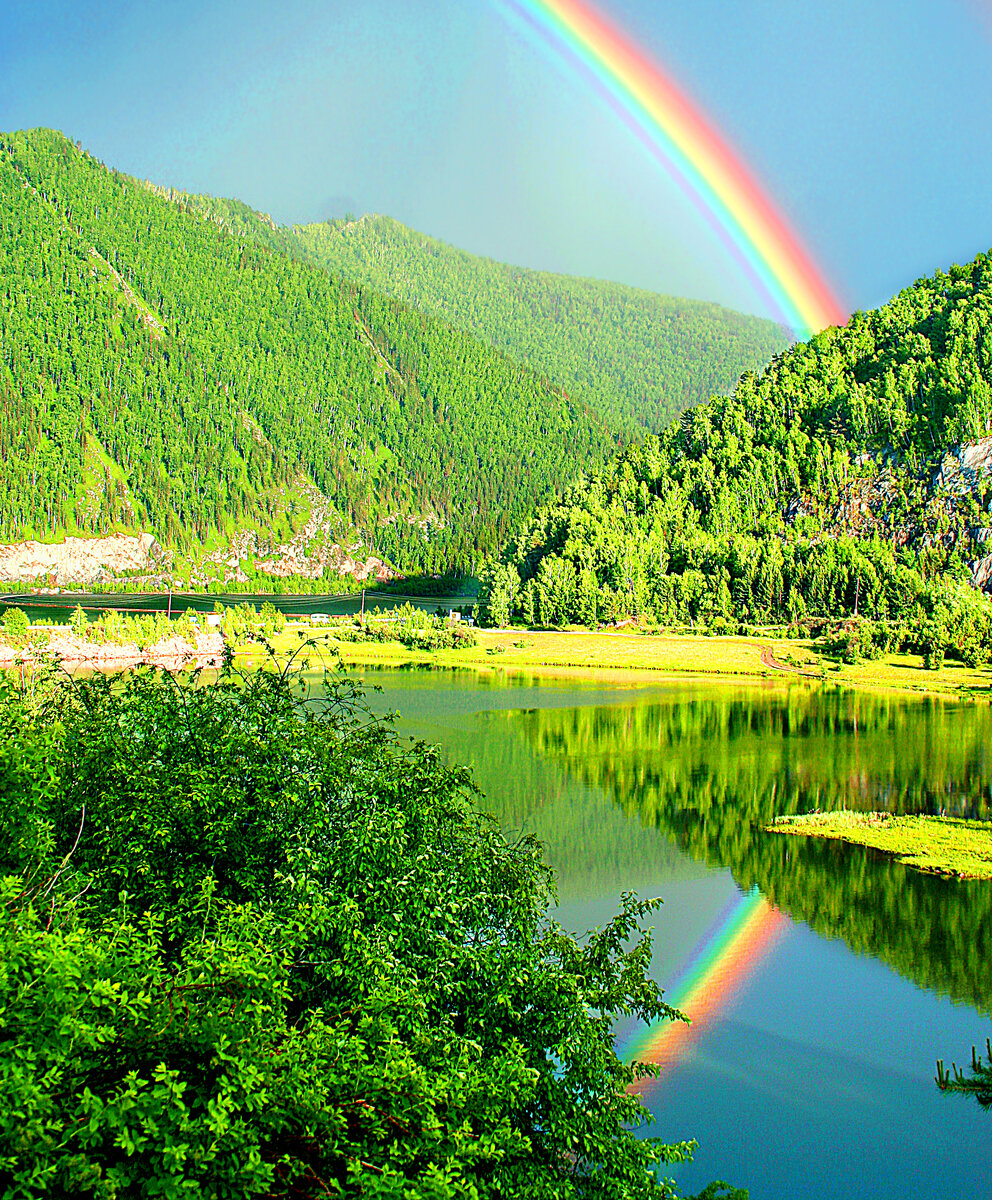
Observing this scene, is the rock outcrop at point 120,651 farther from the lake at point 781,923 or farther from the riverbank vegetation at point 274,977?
the riverbank vegetation at point 274,977

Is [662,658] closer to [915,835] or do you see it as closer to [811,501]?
[811,501]

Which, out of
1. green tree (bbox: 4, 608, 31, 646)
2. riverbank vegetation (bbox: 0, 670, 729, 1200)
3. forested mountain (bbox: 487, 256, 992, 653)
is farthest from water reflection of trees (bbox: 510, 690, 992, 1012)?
green tree (bbox: 4, 608, 31, 646)

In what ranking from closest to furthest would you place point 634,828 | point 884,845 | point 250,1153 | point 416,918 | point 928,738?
point 250,1153 → point 416,918 → point 884,845 → point 634,828 → point 928,738

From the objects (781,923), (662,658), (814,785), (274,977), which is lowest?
(781,923)

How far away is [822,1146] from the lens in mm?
18938

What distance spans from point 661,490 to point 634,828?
391ft

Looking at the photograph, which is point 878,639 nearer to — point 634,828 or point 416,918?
point 634,828

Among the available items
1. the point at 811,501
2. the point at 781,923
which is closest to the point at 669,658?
the point at 811,501

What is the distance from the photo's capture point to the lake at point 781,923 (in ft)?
62.9

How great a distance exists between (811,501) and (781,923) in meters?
121

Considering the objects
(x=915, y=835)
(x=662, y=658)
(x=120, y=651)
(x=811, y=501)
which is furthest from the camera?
(x=811, y=501)

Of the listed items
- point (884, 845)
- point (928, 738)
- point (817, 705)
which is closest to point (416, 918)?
point (884, 845)

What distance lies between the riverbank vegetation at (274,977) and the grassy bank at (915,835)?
20631 mm

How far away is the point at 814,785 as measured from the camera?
48.0 m
